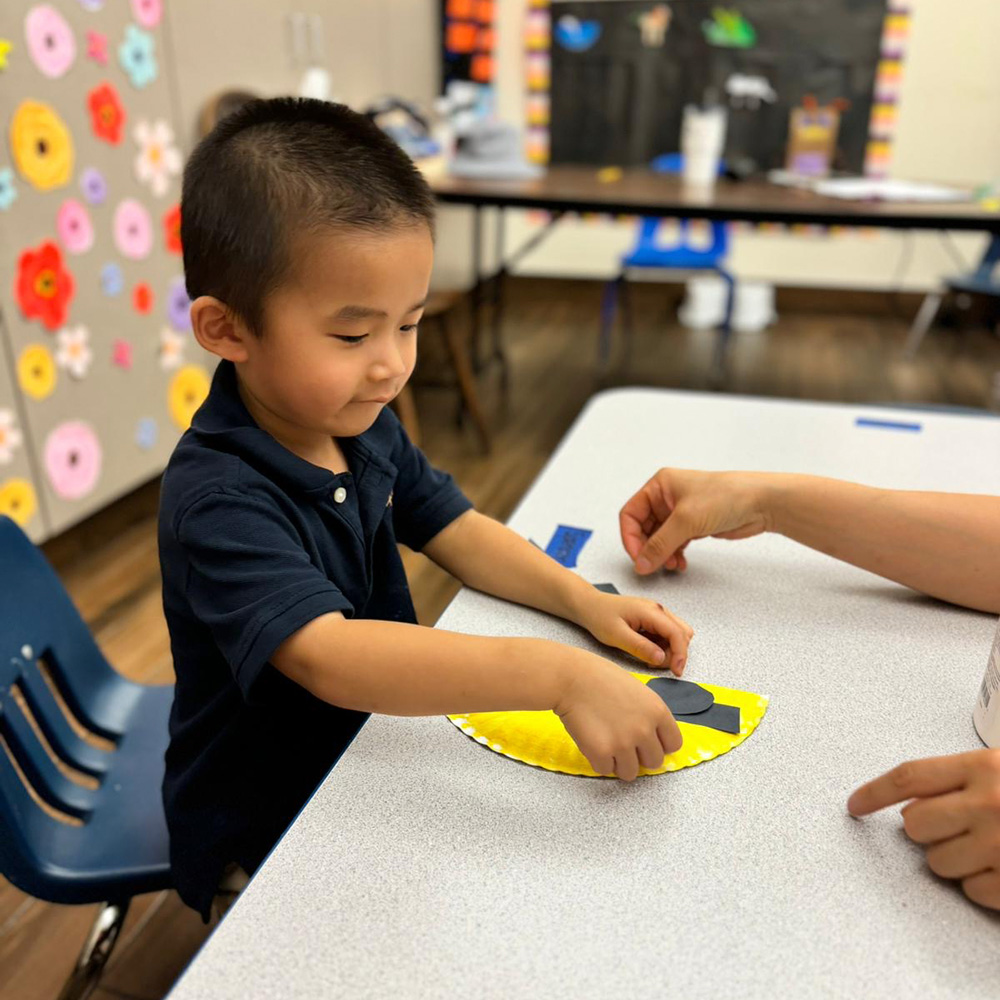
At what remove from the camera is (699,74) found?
468 centimetres

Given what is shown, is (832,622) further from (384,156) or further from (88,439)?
(88,439)

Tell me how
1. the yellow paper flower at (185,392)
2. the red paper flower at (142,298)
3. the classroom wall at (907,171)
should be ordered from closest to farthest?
the red paper flower at (142,298)
the yellow paper flower at (185,392)
the classroom wall at (907,171)

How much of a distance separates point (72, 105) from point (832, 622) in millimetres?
2130

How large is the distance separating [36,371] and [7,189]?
0.40m

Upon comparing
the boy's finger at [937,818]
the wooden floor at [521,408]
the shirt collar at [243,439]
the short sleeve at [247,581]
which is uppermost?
the shirt collar at [243,439]

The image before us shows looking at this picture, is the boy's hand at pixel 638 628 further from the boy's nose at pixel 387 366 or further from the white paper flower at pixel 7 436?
the white paper flower at pixel 7 436

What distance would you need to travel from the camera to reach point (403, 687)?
2.06ft

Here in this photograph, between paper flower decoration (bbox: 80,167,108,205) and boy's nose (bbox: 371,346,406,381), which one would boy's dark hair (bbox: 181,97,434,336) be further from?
paper flower decoration (bbox: 80,167,108,205)

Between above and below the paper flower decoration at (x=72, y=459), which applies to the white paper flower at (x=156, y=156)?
above

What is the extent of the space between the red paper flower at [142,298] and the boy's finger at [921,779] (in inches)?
92.9

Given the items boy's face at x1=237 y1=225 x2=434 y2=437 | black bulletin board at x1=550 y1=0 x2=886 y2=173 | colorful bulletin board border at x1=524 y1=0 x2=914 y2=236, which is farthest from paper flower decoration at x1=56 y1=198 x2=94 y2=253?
black bulletin board at x1=550 y1=0 x2=886 y2=173

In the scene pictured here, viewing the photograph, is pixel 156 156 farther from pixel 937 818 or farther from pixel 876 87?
pixel 876 87

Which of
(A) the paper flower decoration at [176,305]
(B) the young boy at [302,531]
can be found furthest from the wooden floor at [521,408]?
(A) the paper flower decoration at [176,305]

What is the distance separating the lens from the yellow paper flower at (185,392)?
269 centimetres
